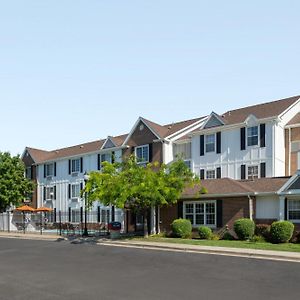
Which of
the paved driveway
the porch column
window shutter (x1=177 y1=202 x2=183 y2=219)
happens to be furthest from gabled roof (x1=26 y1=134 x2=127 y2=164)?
the paved driveway

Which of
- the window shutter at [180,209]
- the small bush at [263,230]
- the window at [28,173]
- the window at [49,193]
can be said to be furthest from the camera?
the window at [28,173]

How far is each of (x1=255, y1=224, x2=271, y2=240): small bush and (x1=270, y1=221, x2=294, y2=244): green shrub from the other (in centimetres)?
86

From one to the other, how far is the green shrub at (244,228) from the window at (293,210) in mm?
2463

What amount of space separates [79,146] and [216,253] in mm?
32347

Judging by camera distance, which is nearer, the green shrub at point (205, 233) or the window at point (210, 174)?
the green shrub at point (205, 233)

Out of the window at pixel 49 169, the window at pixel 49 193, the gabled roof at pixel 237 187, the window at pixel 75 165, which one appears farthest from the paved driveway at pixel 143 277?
the window at pixel 49 169

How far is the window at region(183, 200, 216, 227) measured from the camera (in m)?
29.9

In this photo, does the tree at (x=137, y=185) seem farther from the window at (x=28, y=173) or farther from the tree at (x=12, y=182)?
the window at (x=28, y=173)

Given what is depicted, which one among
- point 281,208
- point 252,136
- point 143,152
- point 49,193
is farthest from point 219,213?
point 49,193

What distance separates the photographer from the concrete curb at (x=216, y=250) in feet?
62.4

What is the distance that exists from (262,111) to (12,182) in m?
28.5

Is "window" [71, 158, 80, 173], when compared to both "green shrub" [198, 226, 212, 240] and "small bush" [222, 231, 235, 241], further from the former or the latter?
"small bush" [222, 231, 235, 241]

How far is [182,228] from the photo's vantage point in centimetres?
2934

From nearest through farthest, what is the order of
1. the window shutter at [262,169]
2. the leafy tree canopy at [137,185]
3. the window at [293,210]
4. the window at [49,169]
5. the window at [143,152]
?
the window at [293,210]
the leafy tree canopy at [137,185]
the window shutter at [262,169]
the window at [143,152]
the window at [49,169]
